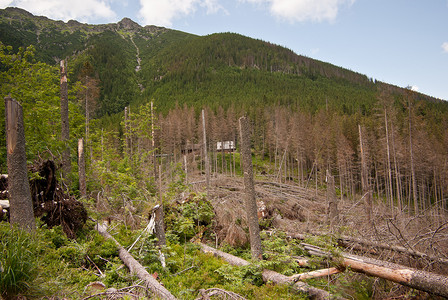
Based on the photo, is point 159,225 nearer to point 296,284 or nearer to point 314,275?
point 296,284

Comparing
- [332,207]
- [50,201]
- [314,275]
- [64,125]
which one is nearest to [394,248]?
[314,275]

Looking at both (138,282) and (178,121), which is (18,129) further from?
(178,121)

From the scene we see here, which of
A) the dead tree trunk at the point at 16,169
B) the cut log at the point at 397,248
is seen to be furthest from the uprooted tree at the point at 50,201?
the cut log at the point at 397,248

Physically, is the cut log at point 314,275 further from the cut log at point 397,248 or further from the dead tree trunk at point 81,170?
the dead tree trunk at point 81,170

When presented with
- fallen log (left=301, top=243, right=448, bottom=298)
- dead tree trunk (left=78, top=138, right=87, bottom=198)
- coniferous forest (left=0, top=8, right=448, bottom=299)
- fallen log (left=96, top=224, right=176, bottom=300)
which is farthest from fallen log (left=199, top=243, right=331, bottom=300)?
dead tree trunk (left=78, top=138, right=87, bottom=198)

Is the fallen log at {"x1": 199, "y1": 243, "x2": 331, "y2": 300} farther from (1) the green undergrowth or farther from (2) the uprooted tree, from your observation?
(2) the uprooted tree

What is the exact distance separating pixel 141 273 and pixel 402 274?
525cm

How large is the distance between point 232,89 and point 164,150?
56.1 metres

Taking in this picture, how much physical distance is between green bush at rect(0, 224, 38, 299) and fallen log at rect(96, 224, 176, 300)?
6.44 ft

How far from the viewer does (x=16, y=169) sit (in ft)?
16.1

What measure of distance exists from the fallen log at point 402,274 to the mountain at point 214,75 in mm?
60098

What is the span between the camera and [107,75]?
96000 millimetres

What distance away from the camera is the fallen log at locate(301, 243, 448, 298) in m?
4.23

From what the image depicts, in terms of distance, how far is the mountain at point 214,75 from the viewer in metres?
79.4
